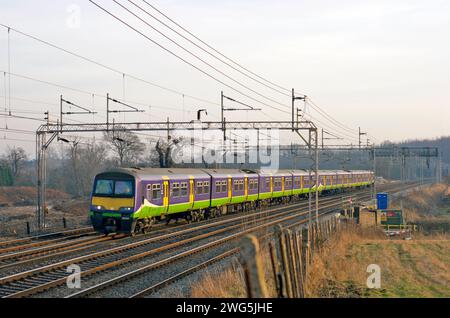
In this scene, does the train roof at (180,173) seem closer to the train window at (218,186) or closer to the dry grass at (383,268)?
the train window at (218,186)

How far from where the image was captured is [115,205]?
22250 millimetres

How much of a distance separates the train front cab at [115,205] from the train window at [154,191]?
130cm

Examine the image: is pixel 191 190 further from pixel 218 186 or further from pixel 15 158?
pixel 15 158

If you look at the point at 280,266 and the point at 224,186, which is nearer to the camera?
the point at 280,266

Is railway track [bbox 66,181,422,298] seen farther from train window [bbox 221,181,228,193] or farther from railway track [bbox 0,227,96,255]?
train window [bbox 221,181,228,193]

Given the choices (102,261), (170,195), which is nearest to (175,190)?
(170,195)

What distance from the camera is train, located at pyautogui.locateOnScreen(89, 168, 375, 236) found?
22.3 metres

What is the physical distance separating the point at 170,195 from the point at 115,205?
3.96 meters

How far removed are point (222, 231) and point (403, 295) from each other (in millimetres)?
13221

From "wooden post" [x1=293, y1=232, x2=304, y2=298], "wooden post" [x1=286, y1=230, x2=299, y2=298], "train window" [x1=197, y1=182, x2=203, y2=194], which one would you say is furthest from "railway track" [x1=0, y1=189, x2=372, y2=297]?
"wooden post" [x1=286, y1=230, x2=299, y2=298]

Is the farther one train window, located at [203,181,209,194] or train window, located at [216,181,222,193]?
train window, located at [216,181,222,193]

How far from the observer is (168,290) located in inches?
521

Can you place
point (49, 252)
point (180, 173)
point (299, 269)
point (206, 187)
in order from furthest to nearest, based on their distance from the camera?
point (206, 187) → point (180, 173) → point (49, 252) → point (299, 269)
